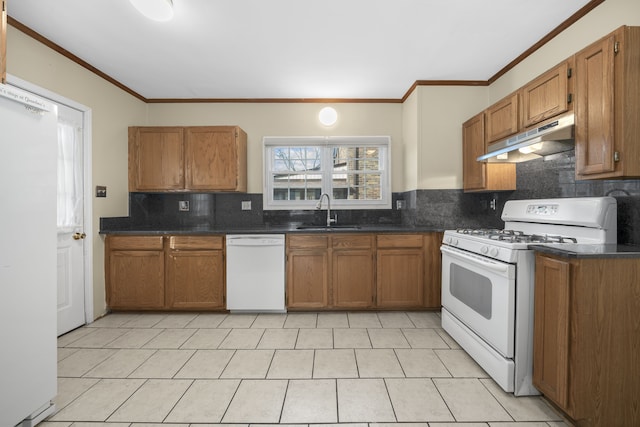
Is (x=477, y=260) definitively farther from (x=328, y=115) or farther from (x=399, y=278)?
(x=328, y=115)

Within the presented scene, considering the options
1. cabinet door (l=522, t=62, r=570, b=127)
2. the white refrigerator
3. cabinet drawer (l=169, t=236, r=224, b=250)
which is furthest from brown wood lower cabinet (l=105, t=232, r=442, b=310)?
the white refrigerator

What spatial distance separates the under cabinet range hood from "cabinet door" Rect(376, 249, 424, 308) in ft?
4.10

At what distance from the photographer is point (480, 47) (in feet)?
9.04

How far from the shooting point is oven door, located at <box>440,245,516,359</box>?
6.17 ft

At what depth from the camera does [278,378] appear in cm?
208

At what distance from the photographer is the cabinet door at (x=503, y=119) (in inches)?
100

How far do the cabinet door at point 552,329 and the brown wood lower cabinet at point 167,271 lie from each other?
275 cm

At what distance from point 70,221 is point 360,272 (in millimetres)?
2882

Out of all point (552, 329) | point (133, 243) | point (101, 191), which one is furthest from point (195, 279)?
point (552, 329)

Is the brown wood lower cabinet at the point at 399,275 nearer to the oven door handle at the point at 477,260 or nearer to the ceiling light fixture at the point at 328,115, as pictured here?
the oven door handle at the point at 477,260

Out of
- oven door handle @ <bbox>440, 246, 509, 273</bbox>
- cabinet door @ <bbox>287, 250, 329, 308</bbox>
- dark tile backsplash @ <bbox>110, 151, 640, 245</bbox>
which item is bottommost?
cabinet door @ <bbox>287, 250, 329, 308</bbox>

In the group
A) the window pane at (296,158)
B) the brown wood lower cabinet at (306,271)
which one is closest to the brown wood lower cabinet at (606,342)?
the brown wood lower cabinet at (306,271)

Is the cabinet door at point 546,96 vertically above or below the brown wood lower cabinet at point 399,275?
above

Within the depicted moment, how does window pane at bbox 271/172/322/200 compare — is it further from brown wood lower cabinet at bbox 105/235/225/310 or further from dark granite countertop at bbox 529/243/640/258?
dark granite countertop at bbox 529/243/640/258
